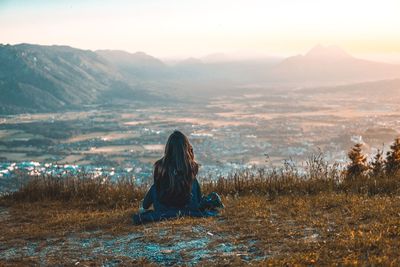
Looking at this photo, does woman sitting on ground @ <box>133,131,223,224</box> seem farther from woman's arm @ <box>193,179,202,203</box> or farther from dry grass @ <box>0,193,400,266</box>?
dry grass @ <box>0,193,400,266</box>

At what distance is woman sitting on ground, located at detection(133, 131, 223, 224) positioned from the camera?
7.85 metres

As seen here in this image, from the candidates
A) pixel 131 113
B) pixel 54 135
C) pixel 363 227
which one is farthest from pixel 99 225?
pixel 131 113

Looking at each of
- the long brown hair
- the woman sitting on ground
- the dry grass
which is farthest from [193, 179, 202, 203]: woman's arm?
the dry grass

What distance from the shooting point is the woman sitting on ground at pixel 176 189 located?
25.7ft

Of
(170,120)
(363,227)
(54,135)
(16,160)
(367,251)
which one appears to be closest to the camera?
(367,251)

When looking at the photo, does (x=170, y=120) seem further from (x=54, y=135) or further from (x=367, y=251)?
(x=367, y=251)

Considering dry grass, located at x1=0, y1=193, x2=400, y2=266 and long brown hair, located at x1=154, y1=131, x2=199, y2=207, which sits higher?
long brown hair, located at x1=154, y1=131, x2=199, y2=207

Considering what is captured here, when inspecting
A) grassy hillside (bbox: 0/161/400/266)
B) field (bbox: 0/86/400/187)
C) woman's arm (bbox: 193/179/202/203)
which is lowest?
field (bbox: 0/86/400/187)

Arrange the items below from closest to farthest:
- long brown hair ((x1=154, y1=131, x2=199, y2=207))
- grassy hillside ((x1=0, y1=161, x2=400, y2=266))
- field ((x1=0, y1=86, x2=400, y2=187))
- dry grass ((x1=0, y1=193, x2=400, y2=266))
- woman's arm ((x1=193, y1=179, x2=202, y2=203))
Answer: dry grass ((x1=0, y1=193, x2=400, y2=266)) → grassy hillside ((x1=0, y1=161, x2=400, y2=266)) → long brown hair ((x1=154, y1=131, x2=199, y2=207)) → woman's arm ((x1=193, y1=179, x2=202, y2=203)) → field ((x1=0, y1=86, x2=400, y2=187))

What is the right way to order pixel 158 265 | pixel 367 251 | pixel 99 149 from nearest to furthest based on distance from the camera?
pixel 367 251 → pixel 158 265 → pixel 99 149

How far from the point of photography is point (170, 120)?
11219cm

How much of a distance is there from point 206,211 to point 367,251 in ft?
11.5

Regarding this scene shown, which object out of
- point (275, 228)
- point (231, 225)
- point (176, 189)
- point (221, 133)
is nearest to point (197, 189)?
point (176, 189)

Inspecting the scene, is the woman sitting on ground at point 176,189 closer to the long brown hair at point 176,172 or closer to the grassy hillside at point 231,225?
the long brown hair at point 176,172
